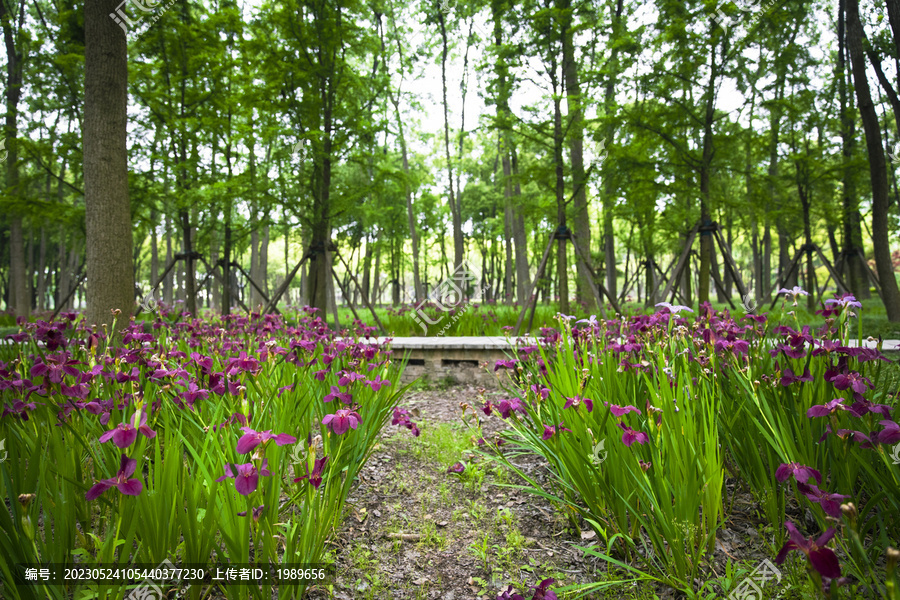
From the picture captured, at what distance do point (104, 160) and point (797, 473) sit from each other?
551 centimetres

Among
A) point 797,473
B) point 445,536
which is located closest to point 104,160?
point 445,536

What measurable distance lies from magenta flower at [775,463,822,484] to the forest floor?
49 centimetres

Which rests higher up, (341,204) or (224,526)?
(341,204)

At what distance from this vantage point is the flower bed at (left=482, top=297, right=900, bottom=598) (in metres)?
1.58

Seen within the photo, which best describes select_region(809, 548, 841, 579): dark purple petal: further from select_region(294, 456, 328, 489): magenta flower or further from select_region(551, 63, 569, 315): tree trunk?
select_region(551, 63, 569, 315): tree trunk

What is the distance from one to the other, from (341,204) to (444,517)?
20.3ft

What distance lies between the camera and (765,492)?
193 cm

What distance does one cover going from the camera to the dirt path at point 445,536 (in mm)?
1892

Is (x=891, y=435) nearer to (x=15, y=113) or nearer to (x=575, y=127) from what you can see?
(x=575, y=127)

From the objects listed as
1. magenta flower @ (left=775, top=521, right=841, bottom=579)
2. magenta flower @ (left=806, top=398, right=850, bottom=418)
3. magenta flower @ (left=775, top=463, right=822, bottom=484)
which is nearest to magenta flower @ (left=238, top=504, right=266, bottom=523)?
magenta flower @ (left=775, top=521, right=841, bottom=579)

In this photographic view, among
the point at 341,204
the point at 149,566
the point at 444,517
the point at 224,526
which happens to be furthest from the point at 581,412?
the point at 341,204

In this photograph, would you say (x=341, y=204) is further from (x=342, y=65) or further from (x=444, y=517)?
(x=444, y=517)

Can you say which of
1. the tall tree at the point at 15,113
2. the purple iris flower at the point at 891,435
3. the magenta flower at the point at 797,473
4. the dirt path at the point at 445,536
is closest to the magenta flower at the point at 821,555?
the magenta flower at the point at 797,473

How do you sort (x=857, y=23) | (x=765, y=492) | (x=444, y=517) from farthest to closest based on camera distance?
(x=857, y=23) < (x=444, y=517) < (x=765, y=492)
